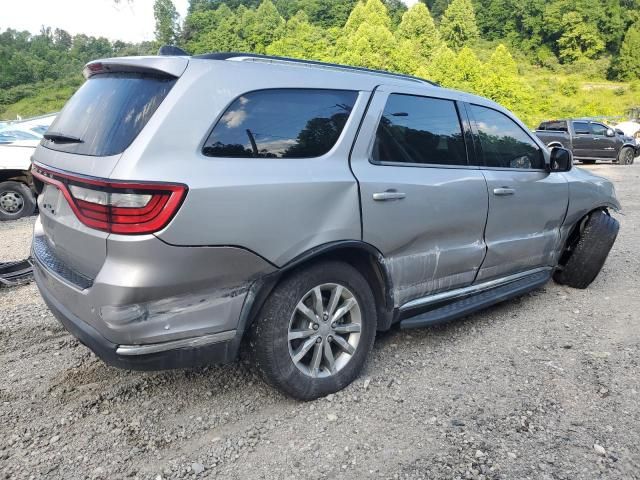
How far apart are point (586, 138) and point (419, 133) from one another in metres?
18.0

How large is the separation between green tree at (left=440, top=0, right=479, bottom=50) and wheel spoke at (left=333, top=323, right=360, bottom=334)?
7676 cm

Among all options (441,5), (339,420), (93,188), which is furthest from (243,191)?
(441,5)

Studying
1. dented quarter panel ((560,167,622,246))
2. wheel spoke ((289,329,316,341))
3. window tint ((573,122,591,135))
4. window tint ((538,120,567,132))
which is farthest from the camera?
window tint ((538,120,567,132))

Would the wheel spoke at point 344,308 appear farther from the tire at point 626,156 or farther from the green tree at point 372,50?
the green tree at point 372,50

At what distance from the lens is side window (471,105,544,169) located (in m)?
3.55

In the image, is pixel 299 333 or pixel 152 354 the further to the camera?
pixel 299 333

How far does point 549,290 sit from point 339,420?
2.90 meters

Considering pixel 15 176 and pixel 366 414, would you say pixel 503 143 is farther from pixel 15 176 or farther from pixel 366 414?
pixel 15 176

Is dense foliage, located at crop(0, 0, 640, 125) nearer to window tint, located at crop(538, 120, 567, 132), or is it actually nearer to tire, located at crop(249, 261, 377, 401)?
window tint, located at crop(538, 120, 567, 132)

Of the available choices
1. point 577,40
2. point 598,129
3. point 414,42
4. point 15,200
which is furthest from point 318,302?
point 577,40

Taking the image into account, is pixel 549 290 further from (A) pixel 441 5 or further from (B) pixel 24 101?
(A) pixel 441 5

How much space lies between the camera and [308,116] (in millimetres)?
2590

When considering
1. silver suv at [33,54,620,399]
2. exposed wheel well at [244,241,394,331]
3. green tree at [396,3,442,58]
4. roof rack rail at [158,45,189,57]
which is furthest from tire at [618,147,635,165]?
green tree at [396,3,442,58]

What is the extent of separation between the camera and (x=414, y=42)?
58938mm
